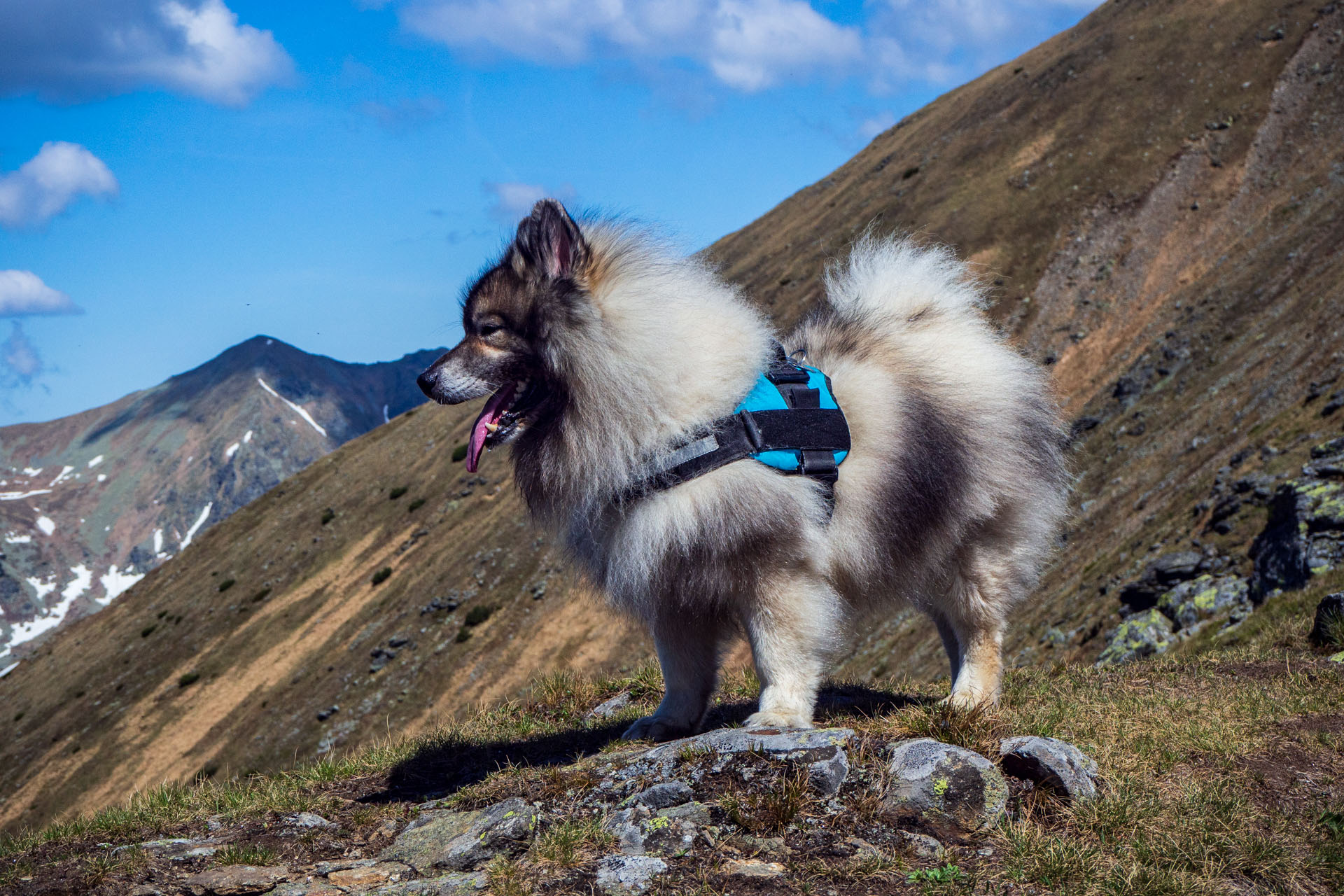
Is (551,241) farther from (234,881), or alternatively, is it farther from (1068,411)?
(1068,411)

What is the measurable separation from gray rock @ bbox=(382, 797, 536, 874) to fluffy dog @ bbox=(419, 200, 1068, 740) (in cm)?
137

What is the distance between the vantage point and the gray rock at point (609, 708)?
7.58 metres

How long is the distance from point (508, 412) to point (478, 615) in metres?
34.7

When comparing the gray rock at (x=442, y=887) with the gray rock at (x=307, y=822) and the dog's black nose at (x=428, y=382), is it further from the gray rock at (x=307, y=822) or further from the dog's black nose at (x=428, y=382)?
the dog's black nose at (x=428, y=382)

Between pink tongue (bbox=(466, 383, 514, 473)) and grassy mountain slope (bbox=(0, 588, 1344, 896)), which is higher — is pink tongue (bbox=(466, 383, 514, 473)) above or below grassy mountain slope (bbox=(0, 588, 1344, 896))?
above

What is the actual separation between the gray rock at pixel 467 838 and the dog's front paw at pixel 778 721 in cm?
132

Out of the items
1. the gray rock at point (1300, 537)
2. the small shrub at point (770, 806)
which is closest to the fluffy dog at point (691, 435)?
the small shrub at point (770, 806)

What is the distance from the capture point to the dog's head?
5223 millimetres

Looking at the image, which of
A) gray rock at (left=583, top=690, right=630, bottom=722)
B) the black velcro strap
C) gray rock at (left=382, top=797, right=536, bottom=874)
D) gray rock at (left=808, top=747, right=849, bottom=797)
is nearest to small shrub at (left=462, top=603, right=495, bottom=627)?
gray rock at (left=583, top=690, right=630, bottom=722)

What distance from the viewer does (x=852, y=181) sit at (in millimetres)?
69062

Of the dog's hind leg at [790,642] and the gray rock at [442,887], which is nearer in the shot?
the gray rock at [442,887]

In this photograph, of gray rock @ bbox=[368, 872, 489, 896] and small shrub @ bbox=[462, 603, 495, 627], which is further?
small shrub @ bbox=[462, 603, 495, 627]

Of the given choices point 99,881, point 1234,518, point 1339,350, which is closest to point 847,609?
point 99,881

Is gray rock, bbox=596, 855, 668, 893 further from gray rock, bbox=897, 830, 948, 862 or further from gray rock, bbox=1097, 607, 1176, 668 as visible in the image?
gray rock, bbox=1097, 607, 1176, 668
